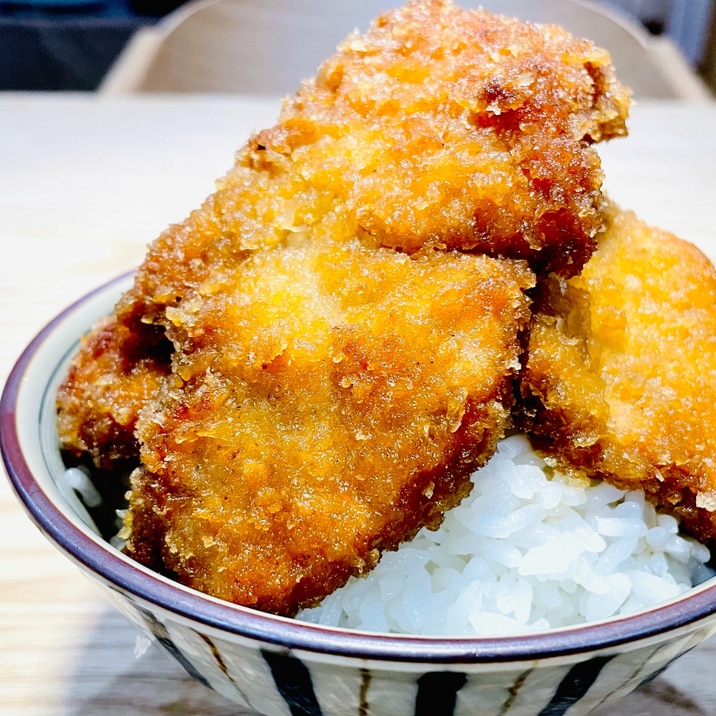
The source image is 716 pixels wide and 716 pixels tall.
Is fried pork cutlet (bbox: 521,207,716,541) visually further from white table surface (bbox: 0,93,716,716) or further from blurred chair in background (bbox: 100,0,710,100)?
blurred chair in background (bbox: 100,0,710,100)

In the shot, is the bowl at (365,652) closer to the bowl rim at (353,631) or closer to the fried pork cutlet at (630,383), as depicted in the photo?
the bowl rim at (353,631)

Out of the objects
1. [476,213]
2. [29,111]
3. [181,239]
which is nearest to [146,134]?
[29,111]

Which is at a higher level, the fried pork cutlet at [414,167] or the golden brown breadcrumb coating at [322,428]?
the fried pork cutlet at [414,167]

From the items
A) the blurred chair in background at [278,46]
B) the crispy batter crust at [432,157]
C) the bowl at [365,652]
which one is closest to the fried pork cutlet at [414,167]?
the crispy batter crust at [432,157]

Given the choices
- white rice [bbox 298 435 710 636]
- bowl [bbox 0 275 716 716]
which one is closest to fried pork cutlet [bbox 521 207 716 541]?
white rice [bbox 298 435 710 636]

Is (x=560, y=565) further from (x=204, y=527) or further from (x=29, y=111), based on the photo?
(x=29, y=111)

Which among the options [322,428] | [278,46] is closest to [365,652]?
[322,428]
